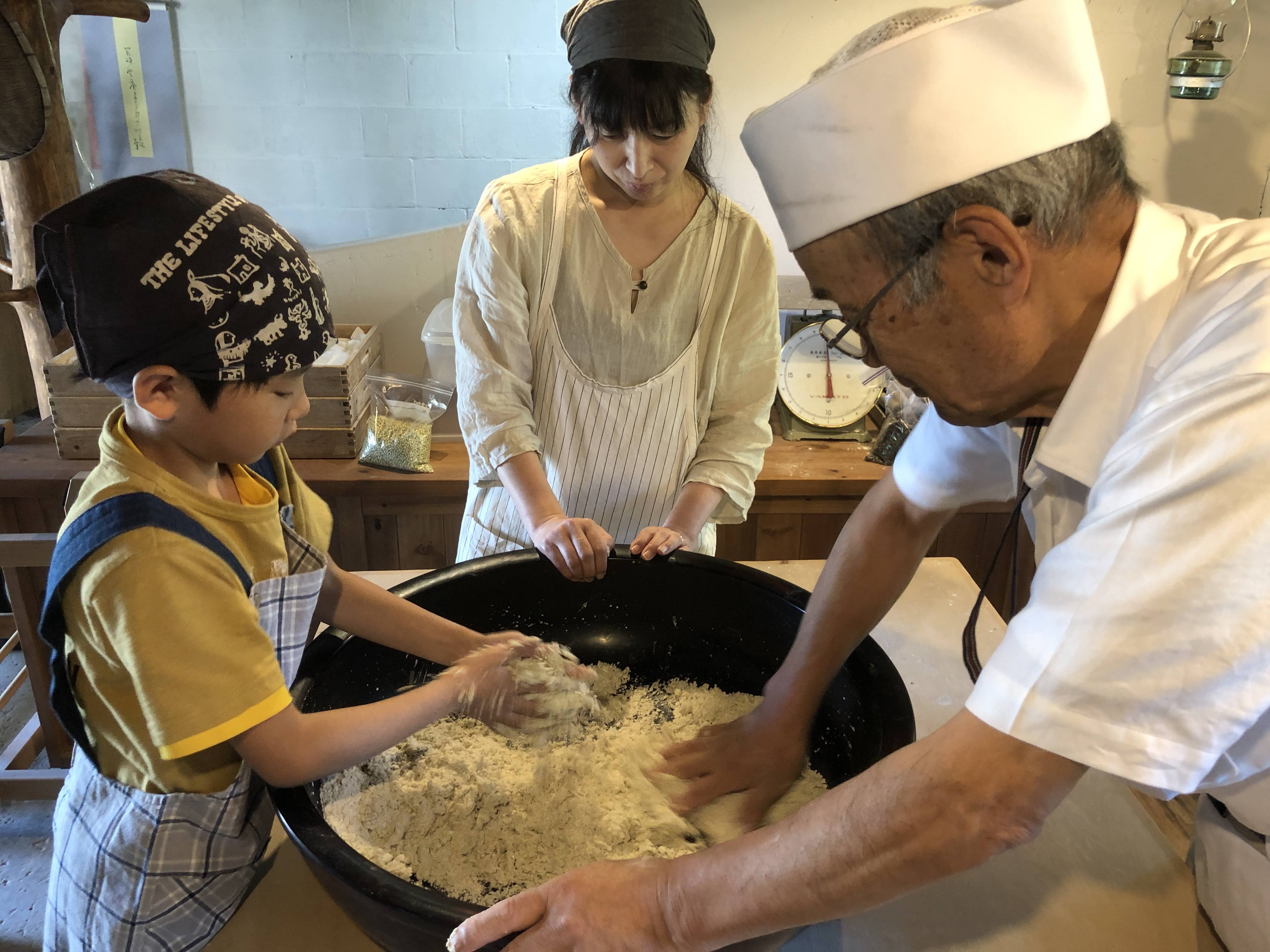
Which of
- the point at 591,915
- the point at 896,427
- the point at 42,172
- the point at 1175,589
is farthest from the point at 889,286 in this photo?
the point at 42,172

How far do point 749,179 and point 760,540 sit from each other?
1094 millimetres

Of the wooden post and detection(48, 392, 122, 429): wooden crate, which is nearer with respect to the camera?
the wooden post

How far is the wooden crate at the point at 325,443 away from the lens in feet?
7.86

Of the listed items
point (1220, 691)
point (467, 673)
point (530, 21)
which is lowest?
point (467, 673)

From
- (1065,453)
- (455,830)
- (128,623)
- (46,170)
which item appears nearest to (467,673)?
(455,830)

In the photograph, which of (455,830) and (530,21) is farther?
(530,21)

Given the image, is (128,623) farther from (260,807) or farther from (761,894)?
(761,894)

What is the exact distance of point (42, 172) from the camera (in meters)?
2.20

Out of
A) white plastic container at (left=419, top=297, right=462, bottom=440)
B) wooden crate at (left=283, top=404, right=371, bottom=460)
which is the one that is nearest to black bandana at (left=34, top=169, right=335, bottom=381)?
wooden crate at (left=283, top=404, right=371, bottom=460)

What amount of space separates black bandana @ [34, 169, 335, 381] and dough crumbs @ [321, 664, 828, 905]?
0.47 m

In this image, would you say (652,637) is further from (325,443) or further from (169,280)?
(325,443)

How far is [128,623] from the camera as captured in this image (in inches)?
29.6

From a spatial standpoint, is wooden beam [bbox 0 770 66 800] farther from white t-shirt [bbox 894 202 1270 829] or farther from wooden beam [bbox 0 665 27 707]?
white t-shirt [bbox 894 202 1270 829]

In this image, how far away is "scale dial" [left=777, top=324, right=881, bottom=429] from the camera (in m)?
2.50
